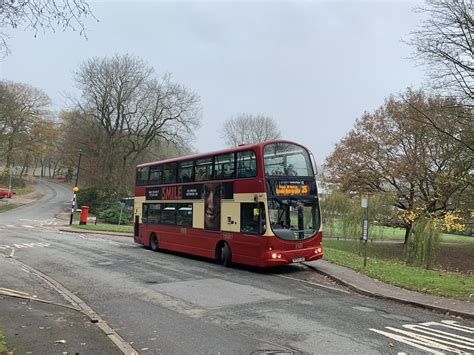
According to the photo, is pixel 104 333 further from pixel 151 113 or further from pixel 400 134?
Answer: pixel 151 113

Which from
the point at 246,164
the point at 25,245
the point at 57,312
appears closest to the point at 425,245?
the point at 246,164

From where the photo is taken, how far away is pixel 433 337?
7.09 m

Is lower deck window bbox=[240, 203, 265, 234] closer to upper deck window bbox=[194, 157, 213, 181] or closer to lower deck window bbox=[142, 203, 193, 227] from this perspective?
upper deck window bbox=[194, 157, 213, 181]

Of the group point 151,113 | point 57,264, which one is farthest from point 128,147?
point 57,264

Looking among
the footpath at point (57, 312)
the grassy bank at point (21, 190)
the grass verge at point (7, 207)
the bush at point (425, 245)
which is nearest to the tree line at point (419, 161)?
the bush at point (425, 245)

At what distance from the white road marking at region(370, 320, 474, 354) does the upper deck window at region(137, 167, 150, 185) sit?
15.4m

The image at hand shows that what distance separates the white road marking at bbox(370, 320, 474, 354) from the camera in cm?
650

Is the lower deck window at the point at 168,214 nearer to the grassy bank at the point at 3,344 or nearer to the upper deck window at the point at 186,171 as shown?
the upper deck window at the point at 186,171

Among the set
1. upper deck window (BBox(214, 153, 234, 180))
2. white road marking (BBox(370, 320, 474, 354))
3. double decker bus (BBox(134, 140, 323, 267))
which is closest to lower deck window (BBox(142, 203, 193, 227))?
double decker bus (BBox(134, 140, 323, 267))

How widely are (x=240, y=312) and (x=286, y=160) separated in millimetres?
6932

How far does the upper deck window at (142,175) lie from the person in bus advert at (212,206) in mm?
5582

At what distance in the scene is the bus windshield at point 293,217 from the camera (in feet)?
45.1

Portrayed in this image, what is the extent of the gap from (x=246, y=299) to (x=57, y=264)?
854cm

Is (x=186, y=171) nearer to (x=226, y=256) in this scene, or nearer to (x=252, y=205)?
(x=226, y=256)
